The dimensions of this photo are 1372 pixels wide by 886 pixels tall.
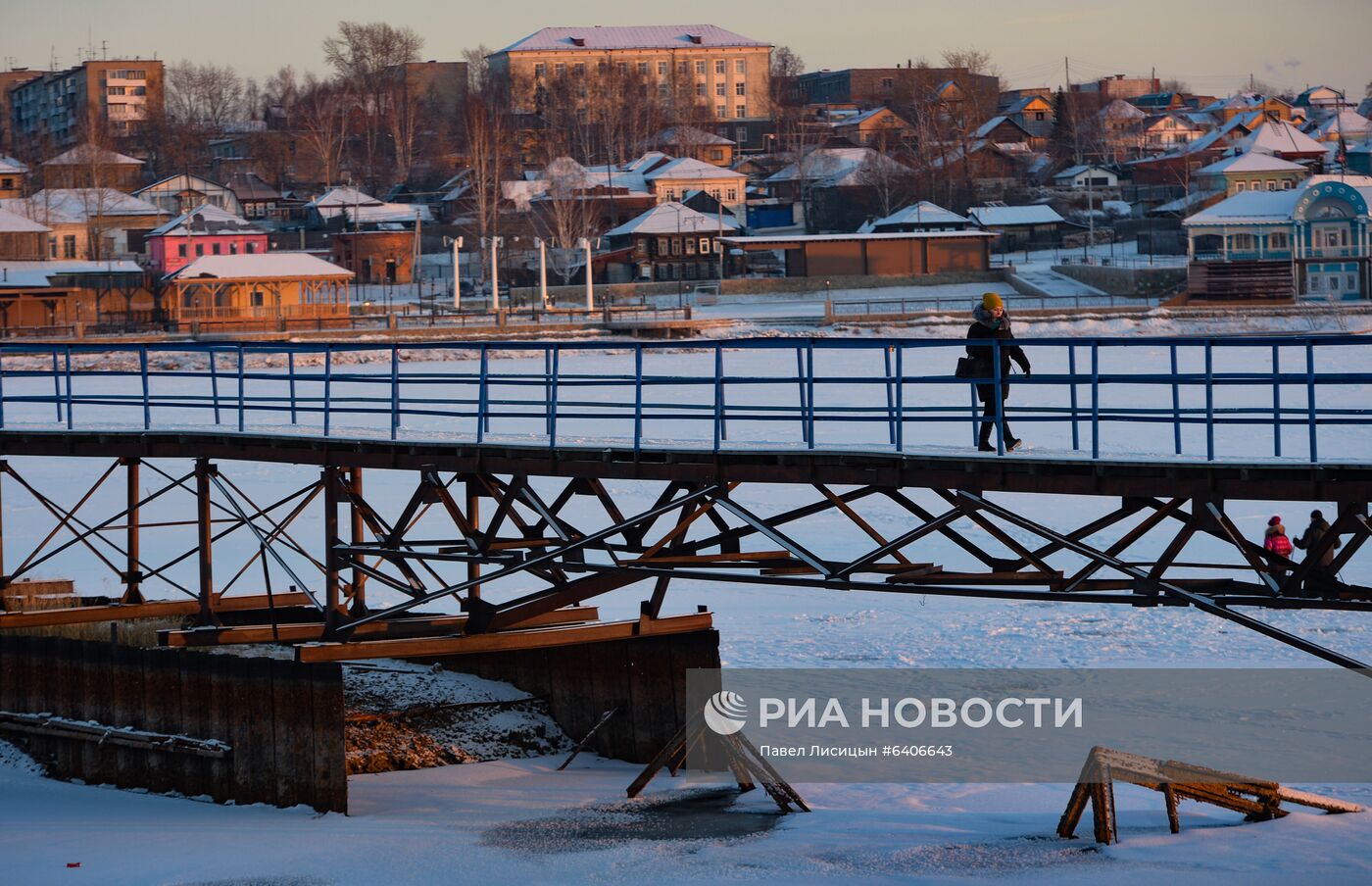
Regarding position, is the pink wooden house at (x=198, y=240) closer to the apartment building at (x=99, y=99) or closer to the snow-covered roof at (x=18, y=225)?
the snow-covered roof at (x=18, y=225)

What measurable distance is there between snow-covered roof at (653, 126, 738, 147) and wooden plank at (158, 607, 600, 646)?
10823 cm

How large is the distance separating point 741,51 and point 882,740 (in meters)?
141

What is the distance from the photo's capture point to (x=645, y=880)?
42.9 feet

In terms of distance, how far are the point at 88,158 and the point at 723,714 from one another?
108 m

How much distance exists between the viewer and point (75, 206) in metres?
101

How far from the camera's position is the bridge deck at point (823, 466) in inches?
482

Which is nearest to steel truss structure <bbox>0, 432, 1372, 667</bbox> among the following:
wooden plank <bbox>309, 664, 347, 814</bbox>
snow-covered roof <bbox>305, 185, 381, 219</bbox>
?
wooden plank <bbox>309, 664, 347, 814</bbox>

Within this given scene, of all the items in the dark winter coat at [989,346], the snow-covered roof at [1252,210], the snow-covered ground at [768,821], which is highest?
the snow-covered roof at [1252,210]

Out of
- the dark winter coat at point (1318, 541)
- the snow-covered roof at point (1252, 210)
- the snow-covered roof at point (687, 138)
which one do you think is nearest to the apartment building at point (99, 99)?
the snow-covered roof at point (687, 138)

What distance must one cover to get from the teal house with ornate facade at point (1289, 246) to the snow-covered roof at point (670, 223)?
85.1 feet

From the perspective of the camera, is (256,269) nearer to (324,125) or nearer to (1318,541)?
(324,125)

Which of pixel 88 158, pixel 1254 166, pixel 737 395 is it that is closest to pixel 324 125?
pixel 88 158

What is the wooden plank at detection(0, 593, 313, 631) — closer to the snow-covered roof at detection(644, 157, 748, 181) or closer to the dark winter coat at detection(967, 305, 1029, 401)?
the dark winter coat at detection(967, 305, 1029, 401)

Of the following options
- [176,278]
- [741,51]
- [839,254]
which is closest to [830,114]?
[741,51]
